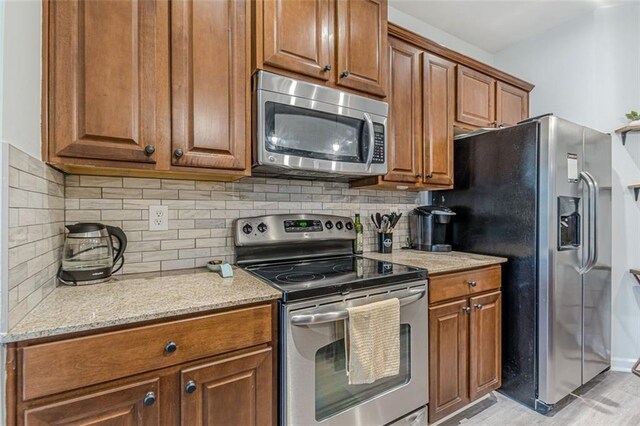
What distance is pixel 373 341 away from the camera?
1342 mm

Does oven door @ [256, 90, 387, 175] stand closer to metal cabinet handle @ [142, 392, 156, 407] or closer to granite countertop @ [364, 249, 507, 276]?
granite countertop @ [364, 249, 507, 276]

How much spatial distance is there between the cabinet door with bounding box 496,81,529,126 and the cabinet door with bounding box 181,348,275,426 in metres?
2.57

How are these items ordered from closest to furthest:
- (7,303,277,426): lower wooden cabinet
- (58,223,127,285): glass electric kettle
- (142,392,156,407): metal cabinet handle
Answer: (7,303,277,426): lower wooden cabinet < (142,392,156,407): metal cabinet handle < (58,223,127,285): glass electric kettle

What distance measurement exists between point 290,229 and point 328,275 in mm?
467

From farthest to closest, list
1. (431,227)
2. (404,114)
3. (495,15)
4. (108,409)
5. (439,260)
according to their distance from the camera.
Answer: (495,15)
(431,227)
(404,114)
(439,260)
(108,409)

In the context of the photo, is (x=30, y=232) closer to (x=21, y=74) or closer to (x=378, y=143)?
(x=21, y=74)

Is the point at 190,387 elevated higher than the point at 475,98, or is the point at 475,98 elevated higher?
the point at 475,98

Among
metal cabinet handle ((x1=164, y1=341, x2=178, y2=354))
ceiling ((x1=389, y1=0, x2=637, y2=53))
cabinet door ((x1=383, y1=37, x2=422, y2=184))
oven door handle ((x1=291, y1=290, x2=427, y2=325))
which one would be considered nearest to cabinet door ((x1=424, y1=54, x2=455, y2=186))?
cabinet door ((x1=383, y1=37, x2=422, y2=184))

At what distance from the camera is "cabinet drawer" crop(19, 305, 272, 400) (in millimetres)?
846

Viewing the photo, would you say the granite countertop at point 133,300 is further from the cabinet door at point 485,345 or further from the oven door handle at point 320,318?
the cabinet door at point 485,345

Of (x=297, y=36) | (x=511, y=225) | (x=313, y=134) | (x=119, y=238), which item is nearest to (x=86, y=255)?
(x=119, y=238)

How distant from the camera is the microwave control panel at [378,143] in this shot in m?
1.83

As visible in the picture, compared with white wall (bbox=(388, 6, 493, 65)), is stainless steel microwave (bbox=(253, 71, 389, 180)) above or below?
below

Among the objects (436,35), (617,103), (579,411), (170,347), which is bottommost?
(579,411)
